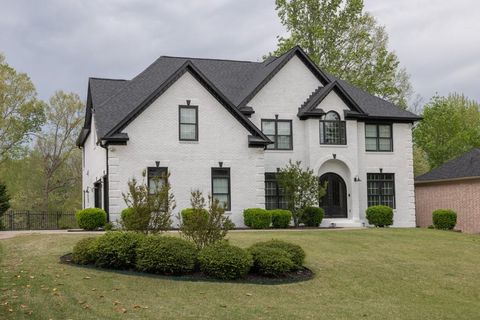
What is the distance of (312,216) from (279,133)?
15.9ft

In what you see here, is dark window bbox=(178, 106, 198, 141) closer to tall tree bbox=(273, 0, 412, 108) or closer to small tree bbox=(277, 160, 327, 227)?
small tree bbox=(277, 160, 327, 227)

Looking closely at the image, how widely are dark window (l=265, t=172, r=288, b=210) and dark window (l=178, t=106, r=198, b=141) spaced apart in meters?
4.93

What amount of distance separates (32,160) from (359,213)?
3538 centimetres

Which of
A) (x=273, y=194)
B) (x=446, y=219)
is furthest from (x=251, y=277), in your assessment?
(x=446, y=219)

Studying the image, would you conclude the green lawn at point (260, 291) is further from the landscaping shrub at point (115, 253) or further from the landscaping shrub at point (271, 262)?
the landscaping shrub at point (271, 262)

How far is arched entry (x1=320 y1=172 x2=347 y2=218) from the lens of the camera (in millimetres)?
31203

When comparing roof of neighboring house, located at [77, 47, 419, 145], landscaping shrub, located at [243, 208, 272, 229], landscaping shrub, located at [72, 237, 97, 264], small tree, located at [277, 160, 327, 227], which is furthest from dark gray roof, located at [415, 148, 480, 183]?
landscaping shrub, located at [72, 237, 97, 264]

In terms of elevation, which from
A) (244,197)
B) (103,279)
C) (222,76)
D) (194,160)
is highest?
(222,76)

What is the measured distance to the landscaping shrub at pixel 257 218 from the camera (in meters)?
26.6

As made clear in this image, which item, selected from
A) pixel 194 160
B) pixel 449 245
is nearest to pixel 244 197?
pixel 194 160

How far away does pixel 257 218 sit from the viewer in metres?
26.6

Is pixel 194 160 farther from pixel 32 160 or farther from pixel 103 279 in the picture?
pixel 32 160

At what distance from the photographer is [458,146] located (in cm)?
4394

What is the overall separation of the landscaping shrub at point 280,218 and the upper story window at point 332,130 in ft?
17.3
